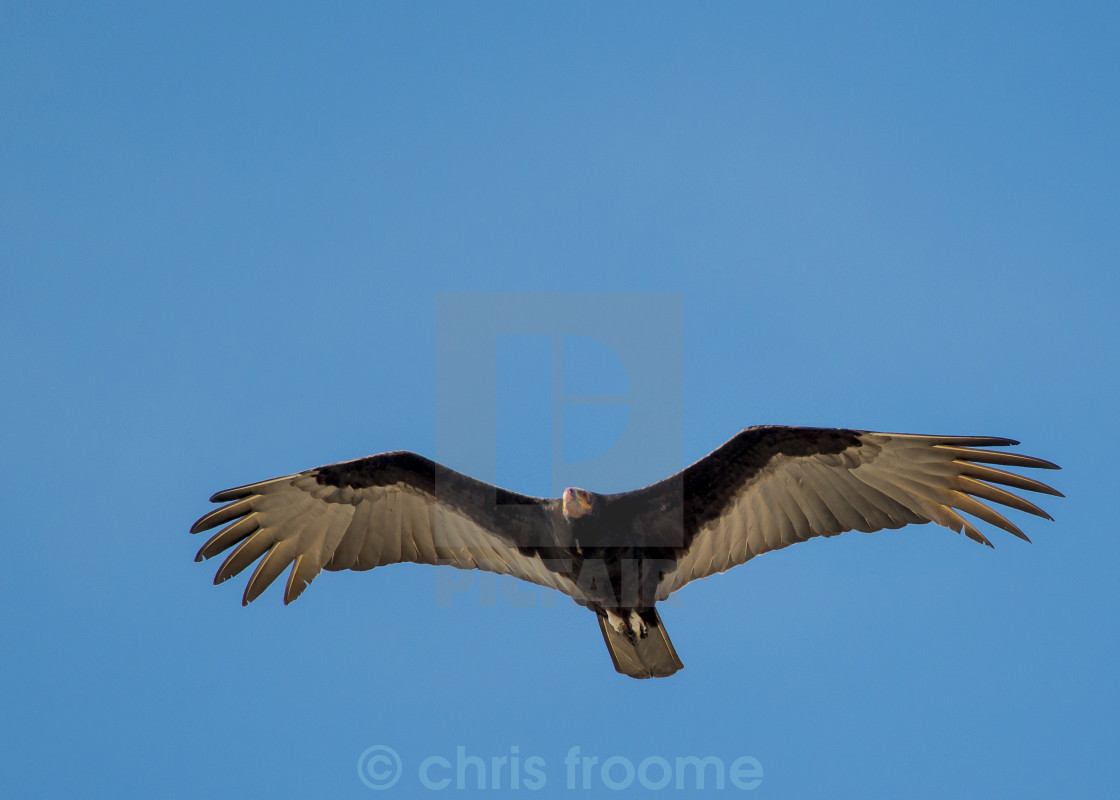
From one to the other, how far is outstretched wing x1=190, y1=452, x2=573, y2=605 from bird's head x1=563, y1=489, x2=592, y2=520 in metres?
0.41

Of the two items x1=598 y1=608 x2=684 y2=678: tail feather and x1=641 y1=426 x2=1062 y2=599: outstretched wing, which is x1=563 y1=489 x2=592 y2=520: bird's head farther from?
x1=598 y1=608 x2=684 y2=678: tail feather

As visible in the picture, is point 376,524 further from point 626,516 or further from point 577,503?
point 626,516

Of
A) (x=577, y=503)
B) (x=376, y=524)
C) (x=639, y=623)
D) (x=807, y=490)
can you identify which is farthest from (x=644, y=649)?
(x=376, y=524)

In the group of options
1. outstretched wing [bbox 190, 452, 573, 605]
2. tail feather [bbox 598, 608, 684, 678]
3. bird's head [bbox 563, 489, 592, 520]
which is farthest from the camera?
outstretched wing [bbox 190, 452, 573, 605]

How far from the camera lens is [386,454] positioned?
930cm

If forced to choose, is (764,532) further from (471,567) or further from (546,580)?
(471,567)

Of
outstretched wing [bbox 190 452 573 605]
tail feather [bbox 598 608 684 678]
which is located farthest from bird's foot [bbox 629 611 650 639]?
outstretched wing [bbox 190 452 573 605]

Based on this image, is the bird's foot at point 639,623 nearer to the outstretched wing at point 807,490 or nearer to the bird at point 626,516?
the bird at point 626,516

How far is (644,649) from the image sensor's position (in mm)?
8945

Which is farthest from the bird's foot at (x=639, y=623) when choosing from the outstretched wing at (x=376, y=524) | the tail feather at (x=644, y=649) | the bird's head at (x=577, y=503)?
the bird's head at (x=577, y=503)

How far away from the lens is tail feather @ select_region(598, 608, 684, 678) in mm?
8906

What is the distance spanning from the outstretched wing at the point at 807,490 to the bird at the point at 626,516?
0.01 metres

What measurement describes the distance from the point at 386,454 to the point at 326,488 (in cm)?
69

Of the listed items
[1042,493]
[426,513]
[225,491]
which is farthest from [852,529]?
[225,491]
